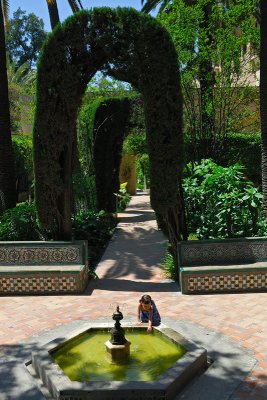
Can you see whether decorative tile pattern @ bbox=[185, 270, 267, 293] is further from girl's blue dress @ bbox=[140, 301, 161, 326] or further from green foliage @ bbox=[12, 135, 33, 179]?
green foliage @ bbox=[12, 135, 33, 179]

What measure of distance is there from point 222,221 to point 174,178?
1.41 metres

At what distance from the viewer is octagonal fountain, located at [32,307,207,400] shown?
11.7ft

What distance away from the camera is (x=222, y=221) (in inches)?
316

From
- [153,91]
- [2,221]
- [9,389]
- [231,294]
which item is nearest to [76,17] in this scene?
[153,91]

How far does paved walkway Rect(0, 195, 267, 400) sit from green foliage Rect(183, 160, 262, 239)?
4.23ft

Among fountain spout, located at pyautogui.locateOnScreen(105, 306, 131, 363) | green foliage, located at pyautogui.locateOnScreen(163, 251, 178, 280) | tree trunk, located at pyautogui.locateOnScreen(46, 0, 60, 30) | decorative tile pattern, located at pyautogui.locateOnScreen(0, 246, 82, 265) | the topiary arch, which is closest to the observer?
fountain spout, located at pyautogui.locateOnScreen(105, 306, 131, 363)

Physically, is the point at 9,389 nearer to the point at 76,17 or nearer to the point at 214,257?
the point at 214,257

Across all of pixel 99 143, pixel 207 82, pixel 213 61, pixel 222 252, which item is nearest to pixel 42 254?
pixel 222 252

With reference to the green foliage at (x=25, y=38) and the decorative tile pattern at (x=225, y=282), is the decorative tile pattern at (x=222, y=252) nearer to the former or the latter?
the decorative tile pattern at (x=225, y=282)

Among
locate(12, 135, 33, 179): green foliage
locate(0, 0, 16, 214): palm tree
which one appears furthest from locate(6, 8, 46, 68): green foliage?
locate(0, 0, 16, 214): palm tree

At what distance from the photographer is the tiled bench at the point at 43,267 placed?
24.0ft

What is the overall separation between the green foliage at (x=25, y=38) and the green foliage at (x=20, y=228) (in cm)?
4285

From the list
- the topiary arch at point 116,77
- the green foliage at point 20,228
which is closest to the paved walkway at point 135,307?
the topiary arch at point 116,77

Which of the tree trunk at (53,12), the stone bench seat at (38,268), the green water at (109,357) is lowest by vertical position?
the green water at (109,357)
